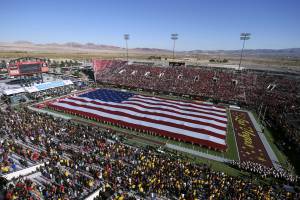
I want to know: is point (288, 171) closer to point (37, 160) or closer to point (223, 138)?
point (223, 138)

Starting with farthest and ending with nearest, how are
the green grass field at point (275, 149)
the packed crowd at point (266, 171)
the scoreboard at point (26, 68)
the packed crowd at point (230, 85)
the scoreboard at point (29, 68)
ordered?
the scoreboard at point (29, 68) < the scoreboard at point (26, 68) < the packed crowd at point (230, 85) < the green grass field at point (275, 149) < the packed crowd at point (266, 171)

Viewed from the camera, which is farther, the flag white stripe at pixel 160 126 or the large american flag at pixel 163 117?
the large american flag at pixel 163 117

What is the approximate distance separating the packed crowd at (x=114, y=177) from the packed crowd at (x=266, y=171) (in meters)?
0.81

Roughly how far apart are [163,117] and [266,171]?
16188mm

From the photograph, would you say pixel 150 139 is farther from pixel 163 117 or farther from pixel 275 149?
pixel 275 149

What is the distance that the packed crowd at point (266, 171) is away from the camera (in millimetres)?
19375

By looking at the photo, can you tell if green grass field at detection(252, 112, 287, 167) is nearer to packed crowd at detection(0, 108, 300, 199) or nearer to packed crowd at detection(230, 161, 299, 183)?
packed crowd at detection(230, 161, 299, 183)

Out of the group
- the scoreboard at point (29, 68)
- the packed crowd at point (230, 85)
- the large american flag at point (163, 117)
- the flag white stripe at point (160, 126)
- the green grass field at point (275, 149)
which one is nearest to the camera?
the green grass field at point (275, 149)

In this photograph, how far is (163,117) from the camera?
32281 millimetres

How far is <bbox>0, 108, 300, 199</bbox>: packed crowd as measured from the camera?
1614 centimetres

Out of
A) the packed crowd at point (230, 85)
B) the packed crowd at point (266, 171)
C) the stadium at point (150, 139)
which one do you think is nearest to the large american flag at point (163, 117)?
the stadium at point (150, 139)

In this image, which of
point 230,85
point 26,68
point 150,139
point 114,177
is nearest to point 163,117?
point 150,139

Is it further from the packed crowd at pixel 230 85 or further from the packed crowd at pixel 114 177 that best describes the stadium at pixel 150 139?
the packed crowd at pixel 230 85

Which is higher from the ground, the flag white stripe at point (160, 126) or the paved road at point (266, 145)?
the flag white stripe at point (160, 126)
